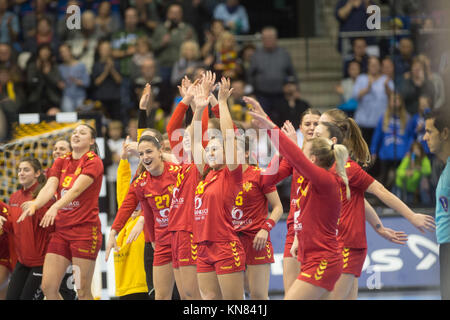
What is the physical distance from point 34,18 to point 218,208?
25.9 ft

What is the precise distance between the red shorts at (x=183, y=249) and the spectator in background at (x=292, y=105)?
4.33 m

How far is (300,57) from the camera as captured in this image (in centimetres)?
1287

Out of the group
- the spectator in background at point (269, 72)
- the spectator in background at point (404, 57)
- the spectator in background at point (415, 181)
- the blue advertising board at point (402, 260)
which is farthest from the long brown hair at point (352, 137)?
the spectator in background at point (269, 72)

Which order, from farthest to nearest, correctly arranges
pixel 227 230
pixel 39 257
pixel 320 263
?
1. pixel 39 257
2. pixel 227 230
3. pixel 320 263

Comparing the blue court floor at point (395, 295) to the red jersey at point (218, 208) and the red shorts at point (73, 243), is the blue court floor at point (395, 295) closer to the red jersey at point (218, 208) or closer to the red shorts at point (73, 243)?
the red shorts at point (73, 243)

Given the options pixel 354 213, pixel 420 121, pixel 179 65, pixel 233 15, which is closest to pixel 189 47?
pixel 179 65

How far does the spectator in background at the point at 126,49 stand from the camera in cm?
1141

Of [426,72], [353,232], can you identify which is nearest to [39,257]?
[353,232]

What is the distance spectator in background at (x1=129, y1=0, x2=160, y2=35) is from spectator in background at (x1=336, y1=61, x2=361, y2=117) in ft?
10.7

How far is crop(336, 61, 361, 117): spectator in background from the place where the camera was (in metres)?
10.8

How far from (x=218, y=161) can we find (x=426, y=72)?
537cm

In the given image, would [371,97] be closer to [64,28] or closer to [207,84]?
[207,84]

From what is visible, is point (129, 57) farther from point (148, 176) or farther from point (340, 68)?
point (148, 176)

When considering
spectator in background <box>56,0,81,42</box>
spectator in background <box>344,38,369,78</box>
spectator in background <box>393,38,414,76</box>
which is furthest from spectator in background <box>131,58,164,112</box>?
spectator in background <box>393,38,414,76</box>
